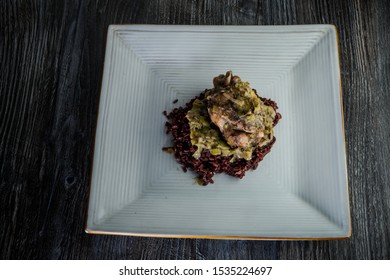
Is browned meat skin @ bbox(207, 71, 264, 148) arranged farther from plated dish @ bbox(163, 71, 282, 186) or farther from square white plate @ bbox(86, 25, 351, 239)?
square white plate @ bbox(86, 25, 351, 239)

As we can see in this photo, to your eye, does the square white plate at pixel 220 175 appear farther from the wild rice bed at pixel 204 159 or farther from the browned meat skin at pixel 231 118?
the browned meat skin at pixel 231 118

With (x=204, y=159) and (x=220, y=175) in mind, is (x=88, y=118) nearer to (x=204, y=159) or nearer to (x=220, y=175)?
(x=204, y=159)

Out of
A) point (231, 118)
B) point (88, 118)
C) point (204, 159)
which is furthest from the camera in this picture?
point (88, 118)

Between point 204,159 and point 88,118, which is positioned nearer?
point 204,159

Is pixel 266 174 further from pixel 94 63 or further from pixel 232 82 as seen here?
pixel 94 63

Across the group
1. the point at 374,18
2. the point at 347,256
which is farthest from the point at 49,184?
the point at 374,18

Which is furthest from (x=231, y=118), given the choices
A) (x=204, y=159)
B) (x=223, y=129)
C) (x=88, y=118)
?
(x=88, y=118)
